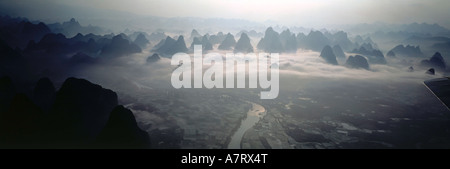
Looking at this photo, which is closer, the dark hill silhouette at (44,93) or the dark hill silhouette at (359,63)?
the dark hill silhouette at (44,93)

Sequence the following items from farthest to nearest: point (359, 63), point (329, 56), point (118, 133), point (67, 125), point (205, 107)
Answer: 1. point (329, 56)
2. point (359, 63)
3. point (205, 107)
4. point (67, 125)
5. point (118, 133)

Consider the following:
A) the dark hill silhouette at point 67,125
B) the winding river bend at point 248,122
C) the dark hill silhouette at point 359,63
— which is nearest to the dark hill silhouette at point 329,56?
the dark hill silhouette at point 359,63

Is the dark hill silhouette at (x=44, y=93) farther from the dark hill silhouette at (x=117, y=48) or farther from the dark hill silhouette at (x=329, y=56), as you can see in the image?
the dark hill silhouette at (x=329, y=56)

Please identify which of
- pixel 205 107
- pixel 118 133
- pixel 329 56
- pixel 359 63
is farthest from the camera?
pixel 329 56

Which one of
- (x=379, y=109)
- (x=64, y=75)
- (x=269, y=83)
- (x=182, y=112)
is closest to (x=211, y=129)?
(x=182, y=112)

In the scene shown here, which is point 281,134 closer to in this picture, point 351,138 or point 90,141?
point 351,138

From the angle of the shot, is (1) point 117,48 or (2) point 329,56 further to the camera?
(2) point 329,56

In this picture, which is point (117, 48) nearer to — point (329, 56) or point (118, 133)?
point (118, 133)

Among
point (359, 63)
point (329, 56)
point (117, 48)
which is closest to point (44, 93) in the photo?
point (117, 48)

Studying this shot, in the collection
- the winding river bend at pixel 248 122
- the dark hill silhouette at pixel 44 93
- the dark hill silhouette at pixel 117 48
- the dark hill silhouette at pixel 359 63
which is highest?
the dark hill silhouette at pixel 117 48
